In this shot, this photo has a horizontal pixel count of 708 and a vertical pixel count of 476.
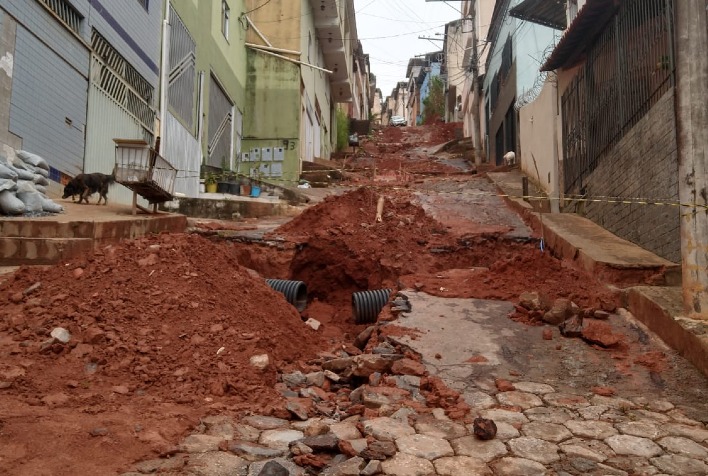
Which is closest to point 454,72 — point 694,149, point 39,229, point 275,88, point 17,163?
point 275,88

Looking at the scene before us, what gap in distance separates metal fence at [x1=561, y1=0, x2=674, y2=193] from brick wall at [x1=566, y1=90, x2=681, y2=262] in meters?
0.25

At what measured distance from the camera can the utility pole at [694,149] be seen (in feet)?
14.9

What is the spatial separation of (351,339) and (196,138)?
413 inches

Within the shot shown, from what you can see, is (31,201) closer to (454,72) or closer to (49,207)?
(49,207)

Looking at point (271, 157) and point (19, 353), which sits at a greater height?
point (271, 157)

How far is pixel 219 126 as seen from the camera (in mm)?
17141

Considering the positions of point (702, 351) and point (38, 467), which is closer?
point (38, 467)

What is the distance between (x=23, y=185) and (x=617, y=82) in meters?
8.01

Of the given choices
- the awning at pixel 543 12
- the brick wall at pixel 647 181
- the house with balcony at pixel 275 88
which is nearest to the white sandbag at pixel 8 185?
the brick wall at pixel 647 181

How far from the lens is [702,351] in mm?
4188

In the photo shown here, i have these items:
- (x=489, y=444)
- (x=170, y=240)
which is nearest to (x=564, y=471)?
(x=489, y=444)

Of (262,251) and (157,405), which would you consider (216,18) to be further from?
(157,405)

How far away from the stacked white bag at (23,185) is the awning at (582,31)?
25.9 feet

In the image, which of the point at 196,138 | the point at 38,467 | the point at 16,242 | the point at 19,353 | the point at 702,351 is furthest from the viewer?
the point at 196,138
